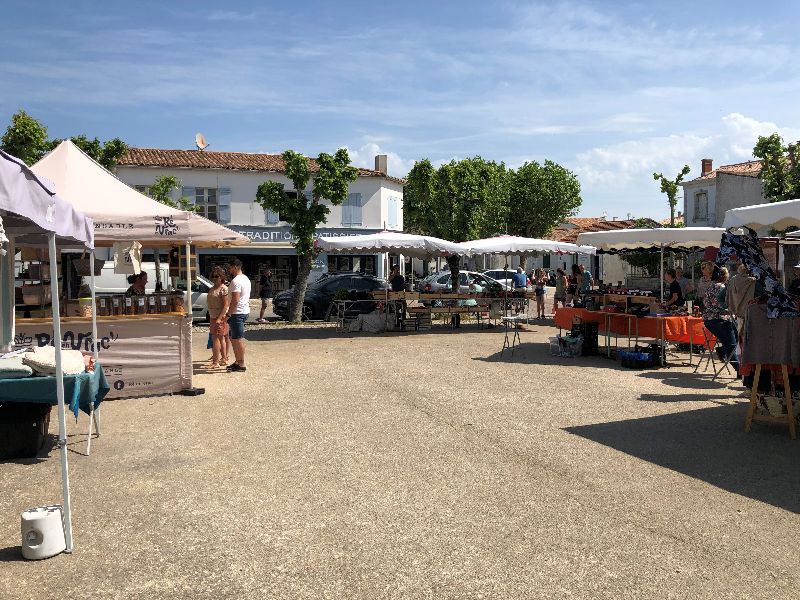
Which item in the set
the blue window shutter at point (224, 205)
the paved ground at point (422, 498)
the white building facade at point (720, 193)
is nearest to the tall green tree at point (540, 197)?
the white building facade at point (720, 193)

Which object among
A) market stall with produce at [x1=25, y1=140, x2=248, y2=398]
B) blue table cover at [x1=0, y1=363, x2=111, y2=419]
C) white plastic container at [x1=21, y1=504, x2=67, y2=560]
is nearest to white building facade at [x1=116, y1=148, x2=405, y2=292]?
market stall with produce at [x1=25, y1=140, x2=248, y2=398]

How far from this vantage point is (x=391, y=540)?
436cm

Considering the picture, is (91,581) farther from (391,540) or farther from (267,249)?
(267,249)

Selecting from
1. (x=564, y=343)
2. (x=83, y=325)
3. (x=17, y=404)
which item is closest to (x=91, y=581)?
(x=17, y=404)

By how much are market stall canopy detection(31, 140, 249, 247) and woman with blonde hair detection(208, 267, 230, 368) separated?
54.9 inches

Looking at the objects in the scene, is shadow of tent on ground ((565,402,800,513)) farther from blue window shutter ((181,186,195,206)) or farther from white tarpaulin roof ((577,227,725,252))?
blue window shutter ((181,186,195,206))

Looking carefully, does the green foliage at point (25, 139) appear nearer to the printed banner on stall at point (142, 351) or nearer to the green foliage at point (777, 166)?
the printed banner on stall at point (142, 351)

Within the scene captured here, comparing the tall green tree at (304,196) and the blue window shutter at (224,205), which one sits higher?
the blue window shutter at (224,205)

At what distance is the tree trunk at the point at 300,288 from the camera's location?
771 inches

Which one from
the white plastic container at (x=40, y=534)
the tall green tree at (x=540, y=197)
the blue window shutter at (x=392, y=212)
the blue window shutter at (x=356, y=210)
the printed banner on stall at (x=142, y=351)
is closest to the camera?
the white plastic container at (x=40, y=534)

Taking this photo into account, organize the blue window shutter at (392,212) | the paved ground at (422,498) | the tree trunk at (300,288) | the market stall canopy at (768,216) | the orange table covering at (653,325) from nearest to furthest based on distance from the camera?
the paved ground at (422,498), the market stall canopy at (768,216), the orange table covering at (653,325), the tree trunk at (300,288), the blue window shutter at (392,212)

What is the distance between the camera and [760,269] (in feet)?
23.5

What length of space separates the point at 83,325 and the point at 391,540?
589 centimetres

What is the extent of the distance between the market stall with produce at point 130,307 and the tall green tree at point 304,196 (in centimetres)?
970
